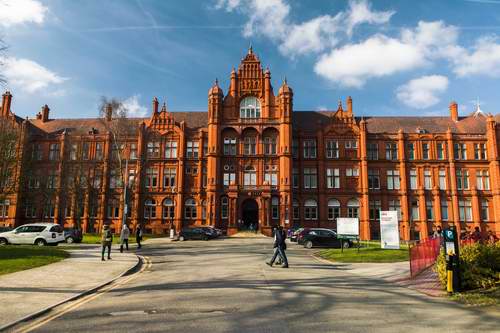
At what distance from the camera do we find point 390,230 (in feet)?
77.6

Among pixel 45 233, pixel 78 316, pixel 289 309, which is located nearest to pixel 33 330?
pixel 78 316

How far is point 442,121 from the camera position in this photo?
56.6 m

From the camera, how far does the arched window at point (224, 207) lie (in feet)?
153

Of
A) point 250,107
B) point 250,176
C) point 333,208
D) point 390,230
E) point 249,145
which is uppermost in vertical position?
point 250,107

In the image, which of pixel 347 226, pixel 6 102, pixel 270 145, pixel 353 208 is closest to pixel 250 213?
pixel 270 145

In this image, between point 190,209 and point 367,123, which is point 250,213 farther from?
point 367,123

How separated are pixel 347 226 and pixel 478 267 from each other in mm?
12969

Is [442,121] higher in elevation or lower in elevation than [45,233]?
higher

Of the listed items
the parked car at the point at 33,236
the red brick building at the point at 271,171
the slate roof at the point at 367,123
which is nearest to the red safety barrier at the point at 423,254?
the parked car at the point at 33,236

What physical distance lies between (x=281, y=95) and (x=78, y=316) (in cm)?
4319

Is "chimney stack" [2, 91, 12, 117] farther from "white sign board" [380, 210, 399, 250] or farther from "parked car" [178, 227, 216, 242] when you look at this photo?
"white sign board" [380, 210, 399, 250]

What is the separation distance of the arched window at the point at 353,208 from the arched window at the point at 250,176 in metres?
13.3

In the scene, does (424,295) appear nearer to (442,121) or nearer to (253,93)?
(253,93)

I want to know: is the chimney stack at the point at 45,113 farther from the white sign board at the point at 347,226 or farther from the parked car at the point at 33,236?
the white sign board at the point at 347,226
